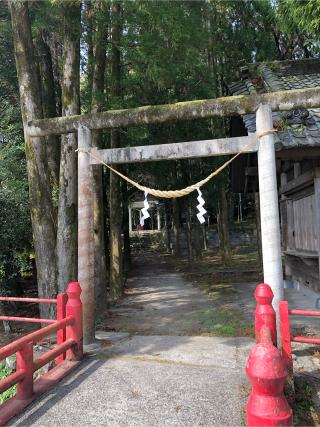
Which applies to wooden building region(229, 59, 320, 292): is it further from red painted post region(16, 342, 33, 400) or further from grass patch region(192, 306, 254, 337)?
red painted post region(16, 342, 33, 400)

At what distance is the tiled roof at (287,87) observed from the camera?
6.59 metres

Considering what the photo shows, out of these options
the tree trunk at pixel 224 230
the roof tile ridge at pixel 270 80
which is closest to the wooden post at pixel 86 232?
the roof tile ridge at pixel 270 80

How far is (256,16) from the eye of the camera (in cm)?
1942

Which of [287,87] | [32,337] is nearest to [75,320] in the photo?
[32,337]

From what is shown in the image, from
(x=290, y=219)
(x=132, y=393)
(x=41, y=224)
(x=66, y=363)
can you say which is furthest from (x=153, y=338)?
(x=290, y=219)

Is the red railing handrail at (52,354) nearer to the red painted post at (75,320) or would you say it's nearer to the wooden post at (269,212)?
the red painted post at (75,320)

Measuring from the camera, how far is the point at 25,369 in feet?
13.1

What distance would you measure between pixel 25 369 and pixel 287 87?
8.22 metres

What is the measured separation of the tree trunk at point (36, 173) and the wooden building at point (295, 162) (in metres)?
4.47

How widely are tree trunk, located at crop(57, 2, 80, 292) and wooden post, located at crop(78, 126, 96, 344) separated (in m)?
2.64

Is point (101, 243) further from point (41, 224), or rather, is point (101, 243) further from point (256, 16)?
point (256, 16)

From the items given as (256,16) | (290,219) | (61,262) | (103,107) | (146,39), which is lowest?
(61,262)

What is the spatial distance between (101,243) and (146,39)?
17.0 feet

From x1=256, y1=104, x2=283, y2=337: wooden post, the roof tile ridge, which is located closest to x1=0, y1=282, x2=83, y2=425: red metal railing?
x1=256, y1=104, x2=283, y2=337: wooden post
